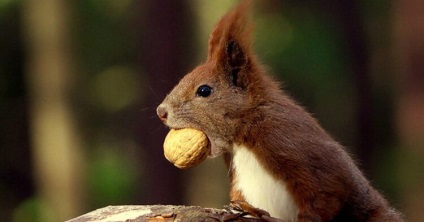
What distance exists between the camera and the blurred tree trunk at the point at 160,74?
660 centimetres

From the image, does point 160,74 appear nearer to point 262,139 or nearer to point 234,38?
point 234,38

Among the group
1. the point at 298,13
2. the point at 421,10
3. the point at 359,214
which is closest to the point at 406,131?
the point at 421,10

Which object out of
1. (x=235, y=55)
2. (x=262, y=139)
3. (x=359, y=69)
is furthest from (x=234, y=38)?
(x=359, y=69)

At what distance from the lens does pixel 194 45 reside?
7.86 metres

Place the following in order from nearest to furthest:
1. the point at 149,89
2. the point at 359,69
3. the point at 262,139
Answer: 1. the point at 262,139
2. the point at 149,89
3. the point at 359,69

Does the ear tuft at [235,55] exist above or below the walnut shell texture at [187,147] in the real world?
above

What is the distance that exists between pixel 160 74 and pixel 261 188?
438 cm

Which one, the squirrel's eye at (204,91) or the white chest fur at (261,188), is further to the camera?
the squirrel's eye at (204,91)

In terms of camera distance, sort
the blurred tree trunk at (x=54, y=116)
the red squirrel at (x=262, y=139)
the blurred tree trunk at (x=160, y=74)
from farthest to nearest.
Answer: the blurred tree trunk at (x=54, y=116)
the blurred tree trunk at (x=160, y=74)
the red squirrel at (x=262, y=139)

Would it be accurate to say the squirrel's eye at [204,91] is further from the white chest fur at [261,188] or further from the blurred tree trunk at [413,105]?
the blurred tree trunk at [413,105]

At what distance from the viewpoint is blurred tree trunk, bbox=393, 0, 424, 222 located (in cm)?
710

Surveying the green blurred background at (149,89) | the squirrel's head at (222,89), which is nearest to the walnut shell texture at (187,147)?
the squirrel's head at (222,89)

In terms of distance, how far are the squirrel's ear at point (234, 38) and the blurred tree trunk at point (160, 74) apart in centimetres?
376

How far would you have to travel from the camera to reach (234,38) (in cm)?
261
